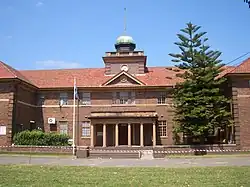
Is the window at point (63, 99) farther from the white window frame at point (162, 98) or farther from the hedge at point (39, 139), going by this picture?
the white window frame at point (162, 98)

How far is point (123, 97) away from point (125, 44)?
10016 millimetres

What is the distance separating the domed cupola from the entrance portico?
12448mm

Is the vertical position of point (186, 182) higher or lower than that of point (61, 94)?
lower

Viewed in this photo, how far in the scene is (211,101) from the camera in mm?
32688

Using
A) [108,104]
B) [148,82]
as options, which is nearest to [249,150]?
[148,82]

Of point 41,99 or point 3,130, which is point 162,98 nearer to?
point 41,99

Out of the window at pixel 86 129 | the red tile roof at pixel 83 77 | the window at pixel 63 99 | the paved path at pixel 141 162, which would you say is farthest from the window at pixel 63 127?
the paved path at pixel 141 162

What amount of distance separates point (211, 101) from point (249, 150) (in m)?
6.28

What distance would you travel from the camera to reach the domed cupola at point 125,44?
48.1m

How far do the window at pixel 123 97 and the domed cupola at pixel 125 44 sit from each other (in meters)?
8.90

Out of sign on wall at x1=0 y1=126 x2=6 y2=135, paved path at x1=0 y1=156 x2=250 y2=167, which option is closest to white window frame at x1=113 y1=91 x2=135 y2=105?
sign on wall at x1=0 y1=126 x2=6 y2=135

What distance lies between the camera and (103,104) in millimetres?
41594

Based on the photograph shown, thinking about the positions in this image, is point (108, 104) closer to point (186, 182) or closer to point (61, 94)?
point (61, 94)

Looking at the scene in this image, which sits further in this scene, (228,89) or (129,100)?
(129,100)
